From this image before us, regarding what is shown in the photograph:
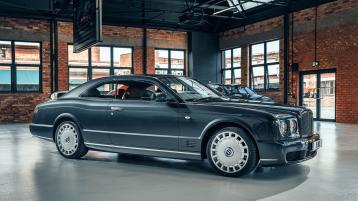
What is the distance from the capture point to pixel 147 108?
5113 millimetres

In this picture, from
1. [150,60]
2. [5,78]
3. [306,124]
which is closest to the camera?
[306,124]

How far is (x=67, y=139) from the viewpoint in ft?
19.4

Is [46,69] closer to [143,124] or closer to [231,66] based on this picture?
[231,66]

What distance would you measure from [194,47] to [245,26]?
282cm

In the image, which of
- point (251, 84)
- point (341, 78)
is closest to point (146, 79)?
point (341, 78)

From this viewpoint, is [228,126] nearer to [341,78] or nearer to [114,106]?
[114,106]

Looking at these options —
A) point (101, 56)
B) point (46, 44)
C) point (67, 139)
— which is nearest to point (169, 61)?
point (101, 56)

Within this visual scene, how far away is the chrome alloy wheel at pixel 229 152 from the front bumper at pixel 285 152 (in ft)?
0.77

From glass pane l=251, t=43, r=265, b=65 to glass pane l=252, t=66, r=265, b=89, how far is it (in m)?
0.31

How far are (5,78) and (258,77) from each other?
36.6 feet

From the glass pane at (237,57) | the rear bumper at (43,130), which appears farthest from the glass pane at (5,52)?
the glass pane at (237,57)

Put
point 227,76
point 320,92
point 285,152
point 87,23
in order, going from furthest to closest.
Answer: point 227,76, point 320,92, point 87,23, point 285,152

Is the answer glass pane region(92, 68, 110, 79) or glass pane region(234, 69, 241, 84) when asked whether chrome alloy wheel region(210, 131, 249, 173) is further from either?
glass pane region(234, 69, 241, 84)

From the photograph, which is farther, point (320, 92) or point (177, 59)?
point (177, 59)
